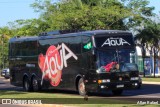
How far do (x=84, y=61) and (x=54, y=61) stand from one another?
3.82 metres

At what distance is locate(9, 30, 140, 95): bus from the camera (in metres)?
22.6

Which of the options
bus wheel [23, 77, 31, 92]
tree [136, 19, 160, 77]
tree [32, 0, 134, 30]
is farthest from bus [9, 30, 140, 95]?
tree [136, 19, 160, 77]

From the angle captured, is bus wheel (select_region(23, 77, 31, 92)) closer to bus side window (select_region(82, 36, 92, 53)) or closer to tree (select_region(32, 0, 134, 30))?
bus side window (select_region(82, 36, 92, 53))

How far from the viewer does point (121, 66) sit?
22812 millimetres

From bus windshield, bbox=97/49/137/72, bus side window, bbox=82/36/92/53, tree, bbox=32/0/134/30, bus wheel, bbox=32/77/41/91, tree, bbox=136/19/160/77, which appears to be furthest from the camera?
tree, bbox=136/19/160/77

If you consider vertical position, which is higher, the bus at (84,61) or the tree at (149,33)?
the tree at (149,33)

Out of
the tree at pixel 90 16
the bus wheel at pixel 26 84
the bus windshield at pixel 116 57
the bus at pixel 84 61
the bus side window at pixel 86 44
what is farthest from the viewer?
the tree at pixel 90 16

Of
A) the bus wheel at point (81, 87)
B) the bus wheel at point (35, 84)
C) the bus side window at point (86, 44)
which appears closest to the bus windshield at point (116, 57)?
the bus side window at point (86, 44)

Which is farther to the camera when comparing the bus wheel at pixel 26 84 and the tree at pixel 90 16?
the tree at pixel 90 16

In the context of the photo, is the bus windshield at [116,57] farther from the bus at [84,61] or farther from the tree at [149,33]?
the tree at [149,33]

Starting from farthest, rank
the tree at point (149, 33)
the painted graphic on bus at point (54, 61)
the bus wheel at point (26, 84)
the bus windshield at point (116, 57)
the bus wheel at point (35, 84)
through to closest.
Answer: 1. the tree at point (149, 33)
2. the bus wheel at point (26, 84)
3. the bus wheel at point (35, 84)
4. the painted graphic on bus at point (54, 61)
5. the bus windshield at point (116, 57)

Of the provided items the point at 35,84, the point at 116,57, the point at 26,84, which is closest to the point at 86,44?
the point at 116,57

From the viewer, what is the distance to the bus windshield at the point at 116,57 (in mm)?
22453

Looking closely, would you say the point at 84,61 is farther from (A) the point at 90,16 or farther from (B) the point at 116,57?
(A) the point at 90,16
